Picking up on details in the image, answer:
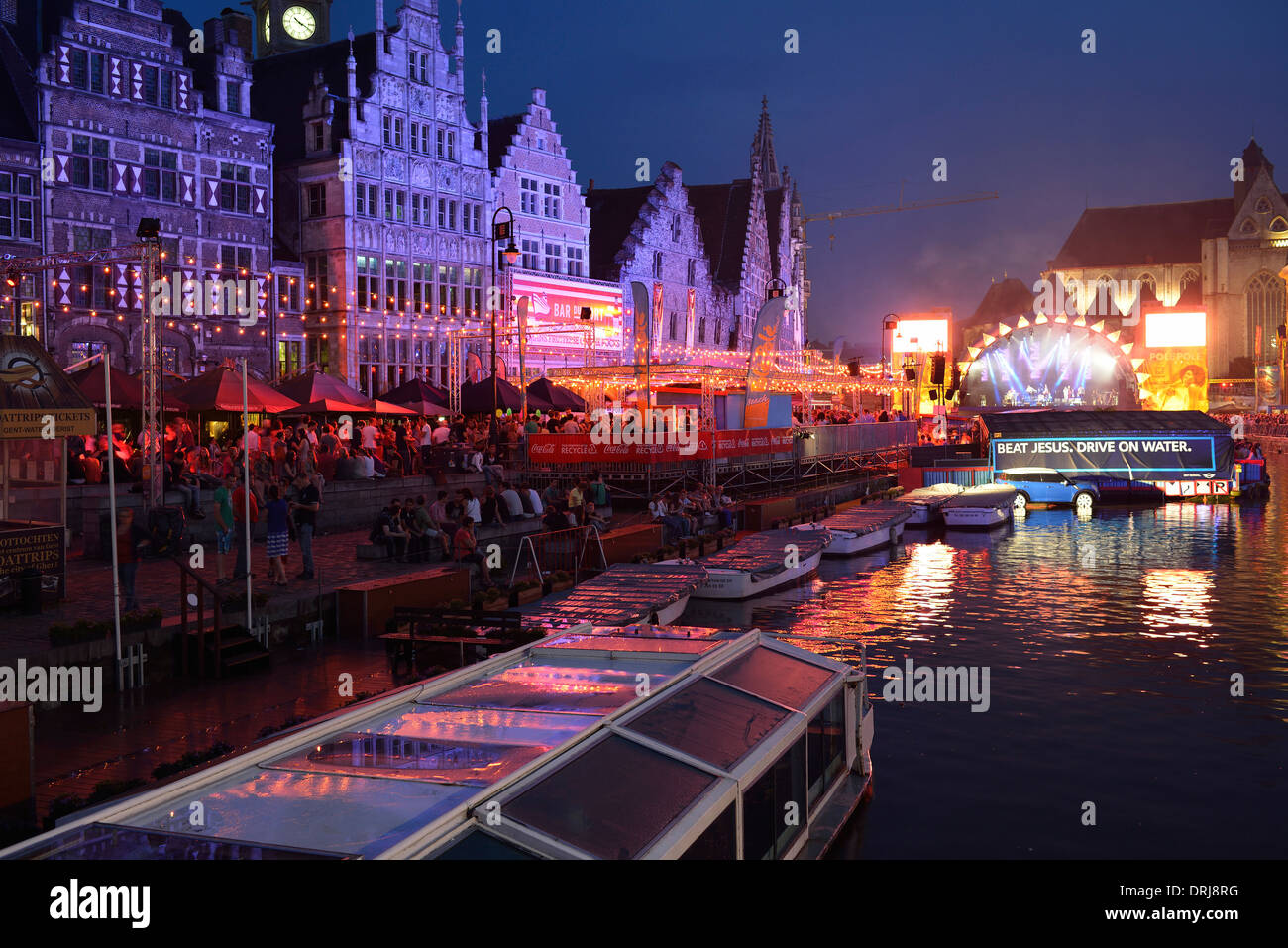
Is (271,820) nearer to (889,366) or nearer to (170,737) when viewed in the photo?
(170,737)

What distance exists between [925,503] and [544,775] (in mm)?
34958

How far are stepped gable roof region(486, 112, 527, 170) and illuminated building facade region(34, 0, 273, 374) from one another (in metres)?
14.0

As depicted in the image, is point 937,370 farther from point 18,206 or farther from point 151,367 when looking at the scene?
point 151,367

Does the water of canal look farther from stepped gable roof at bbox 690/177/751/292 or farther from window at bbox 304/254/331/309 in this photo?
stepped gable roof at bbox 690/177/751/292

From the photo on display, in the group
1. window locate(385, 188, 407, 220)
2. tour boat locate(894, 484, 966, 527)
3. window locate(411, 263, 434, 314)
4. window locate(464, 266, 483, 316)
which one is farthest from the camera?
window locate(464, 266, 483, 316)

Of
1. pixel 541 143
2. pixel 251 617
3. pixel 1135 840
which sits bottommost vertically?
pixel 1135 840

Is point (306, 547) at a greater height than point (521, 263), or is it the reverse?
point (521, 263)

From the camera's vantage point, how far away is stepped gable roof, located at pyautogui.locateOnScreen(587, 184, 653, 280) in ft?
237

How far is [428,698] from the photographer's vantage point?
8734mm

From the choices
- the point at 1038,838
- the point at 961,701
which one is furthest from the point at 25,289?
the point at 1038,838

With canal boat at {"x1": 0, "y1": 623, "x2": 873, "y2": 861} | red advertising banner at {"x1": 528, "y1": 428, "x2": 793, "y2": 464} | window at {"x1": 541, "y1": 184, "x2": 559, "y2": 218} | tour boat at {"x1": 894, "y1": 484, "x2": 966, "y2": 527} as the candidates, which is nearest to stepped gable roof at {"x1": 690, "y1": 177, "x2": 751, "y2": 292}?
window at {"x1": 541, "y1": 184, "x2": 559, "y2": 218}

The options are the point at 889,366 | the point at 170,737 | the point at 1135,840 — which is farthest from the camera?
the point at 889,366
